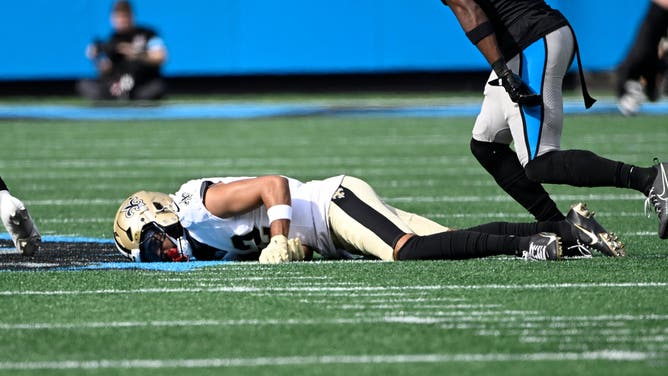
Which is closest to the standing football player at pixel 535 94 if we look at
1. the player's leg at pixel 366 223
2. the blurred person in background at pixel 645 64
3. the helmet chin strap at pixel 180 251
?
the blurred person in background at pixel 645 64

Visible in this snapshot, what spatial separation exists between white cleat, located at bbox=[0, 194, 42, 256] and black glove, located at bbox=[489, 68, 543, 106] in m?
2.34

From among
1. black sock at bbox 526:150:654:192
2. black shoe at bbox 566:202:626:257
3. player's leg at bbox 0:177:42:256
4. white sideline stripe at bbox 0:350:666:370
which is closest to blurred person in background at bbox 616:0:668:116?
black sock at bbox 526:150:654:192

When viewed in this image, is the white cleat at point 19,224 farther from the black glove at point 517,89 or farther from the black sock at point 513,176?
the black glove at point 517,89

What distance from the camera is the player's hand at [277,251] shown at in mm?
6445

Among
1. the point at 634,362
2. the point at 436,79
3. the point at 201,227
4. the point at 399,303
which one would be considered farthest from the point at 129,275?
the point at 436,79

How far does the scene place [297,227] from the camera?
6.67m

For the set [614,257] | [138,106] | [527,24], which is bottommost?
[138,106]

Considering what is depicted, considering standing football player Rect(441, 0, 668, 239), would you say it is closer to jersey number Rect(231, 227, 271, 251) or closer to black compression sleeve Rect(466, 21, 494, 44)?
black compression sleeve Rect(466, 21, 494, 44)

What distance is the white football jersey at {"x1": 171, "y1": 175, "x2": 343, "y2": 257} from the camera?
6602 mm

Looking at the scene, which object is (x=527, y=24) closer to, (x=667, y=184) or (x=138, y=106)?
(x=667, y=184)

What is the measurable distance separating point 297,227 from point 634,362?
2732 millimetres

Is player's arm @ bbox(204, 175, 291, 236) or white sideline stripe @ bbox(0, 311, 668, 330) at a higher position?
player's arm @ bbox(204, 175, 291, 236)

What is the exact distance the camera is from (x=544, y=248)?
6.23 meters

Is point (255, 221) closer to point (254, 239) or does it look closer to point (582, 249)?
point (254, 239)
